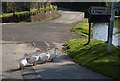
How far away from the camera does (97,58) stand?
15281 millimetres

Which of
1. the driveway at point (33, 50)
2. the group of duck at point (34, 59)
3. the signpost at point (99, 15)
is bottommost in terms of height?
the driveway at point (33, 50)

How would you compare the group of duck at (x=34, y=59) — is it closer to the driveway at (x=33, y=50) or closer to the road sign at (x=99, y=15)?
the driveway at (x=33, y=50)

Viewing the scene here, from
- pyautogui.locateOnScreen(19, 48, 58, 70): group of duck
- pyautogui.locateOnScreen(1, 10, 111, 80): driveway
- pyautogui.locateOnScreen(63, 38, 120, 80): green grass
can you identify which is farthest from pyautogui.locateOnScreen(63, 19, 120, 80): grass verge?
pyautogui.locateOnScreen(19, 48, 58, 70): group of duck

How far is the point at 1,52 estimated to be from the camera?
17.3 meters

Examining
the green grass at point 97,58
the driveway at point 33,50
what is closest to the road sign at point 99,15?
the green grass at point 97,58

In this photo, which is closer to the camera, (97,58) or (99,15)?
(97,58)

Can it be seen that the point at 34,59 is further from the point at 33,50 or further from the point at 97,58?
the point at 33,50

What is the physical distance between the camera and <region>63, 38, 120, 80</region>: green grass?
1324cm

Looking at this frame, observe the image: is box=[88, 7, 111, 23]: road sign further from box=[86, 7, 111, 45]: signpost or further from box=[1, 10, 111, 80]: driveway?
box=[1, 10, 111, 80]: driveway

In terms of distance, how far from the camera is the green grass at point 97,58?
1324 centimetres

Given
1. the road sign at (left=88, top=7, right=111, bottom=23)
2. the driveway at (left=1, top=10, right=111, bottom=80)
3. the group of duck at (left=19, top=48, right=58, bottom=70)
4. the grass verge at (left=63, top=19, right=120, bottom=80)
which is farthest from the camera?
the road sign at (left=88, top=7, right=111, bottom=23)

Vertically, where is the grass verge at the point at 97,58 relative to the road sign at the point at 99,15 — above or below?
below

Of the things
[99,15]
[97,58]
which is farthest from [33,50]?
[97,58]

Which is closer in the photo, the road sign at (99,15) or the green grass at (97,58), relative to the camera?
the green grass at (97,58)
